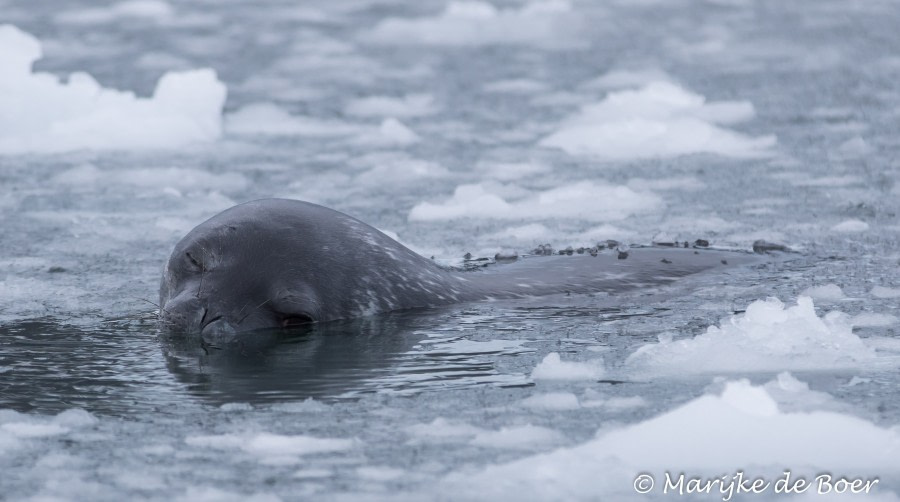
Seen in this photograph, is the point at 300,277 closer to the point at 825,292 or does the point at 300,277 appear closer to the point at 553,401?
the point at 553,401

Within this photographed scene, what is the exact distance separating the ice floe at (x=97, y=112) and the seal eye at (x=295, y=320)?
434 centimetres

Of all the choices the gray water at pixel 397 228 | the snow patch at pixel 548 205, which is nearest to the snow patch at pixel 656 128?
the gray water at pixel 397 228

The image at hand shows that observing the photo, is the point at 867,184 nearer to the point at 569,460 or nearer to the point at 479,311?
the point at 479,311

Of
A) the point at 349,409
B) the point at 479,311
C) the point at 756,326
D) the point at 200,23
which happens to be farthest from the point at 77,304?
the point at 200,23

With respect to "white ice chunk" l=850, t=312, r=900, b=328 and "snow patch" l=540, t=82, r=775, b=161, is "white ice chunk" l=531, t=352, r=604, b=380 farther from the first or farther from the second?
"snow patch" l=540, t=82, r=775, b=161

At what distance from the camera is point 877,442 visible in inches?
168

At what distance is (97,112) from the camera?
34.8 feet

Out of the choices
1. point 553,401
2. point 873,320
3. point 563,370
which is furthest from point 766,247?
point 553,401

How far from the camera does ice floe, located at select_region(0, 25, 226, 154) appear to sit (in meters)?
10.2

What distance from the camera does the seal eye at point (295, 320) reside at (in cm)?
612

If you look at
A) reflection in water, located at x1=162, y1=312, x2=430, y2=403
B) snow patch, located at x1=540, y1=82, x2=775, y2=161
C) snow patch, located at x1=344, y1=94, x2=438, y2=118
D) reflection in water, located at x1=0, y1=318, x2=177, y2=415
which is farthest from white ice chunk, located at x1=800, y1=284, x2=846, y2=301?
snow patch, located at x1=344, y1=94, x2=438, y2=118

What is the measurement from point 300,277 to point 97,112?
4919 millimetres

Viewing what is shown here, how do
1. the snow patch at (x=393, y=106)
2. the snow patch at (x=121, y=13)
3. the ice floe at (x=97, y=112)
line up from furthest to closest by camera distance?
the snow patch at (x=121, y=13) → the snow patch at (x=393, y=106) → the ice floe at (x=97, y=112)

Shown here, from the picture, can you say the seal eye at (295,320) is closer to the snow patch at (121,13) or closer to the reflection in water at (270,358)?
the reflection in water at (270,358)
